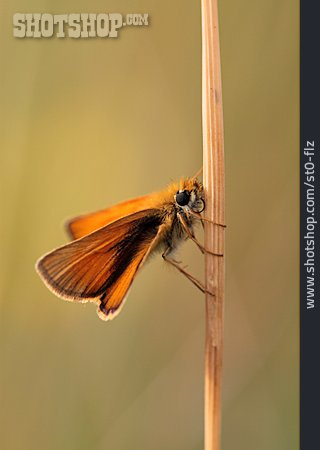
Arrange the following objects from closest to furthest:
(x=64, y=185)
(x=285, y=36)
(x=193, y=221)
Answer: (x=193, y=221)
(x=285, y=36)
(x=64, y=185)

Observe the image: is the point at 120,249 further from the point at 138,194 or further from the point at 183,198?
the point at 138,194

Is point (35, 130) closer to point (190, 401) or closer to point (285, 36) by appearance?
point (285, 36)

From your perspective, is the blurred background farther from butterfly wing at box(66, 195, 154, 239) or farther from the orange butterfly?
the orange butterfly

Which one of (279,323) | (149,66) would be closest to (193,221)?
(279,323)

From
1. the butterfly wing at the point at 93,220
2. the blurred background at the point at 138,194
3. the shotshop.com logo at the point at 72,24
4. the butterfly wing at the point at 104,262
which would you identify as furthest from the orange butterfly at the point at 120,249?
the shotshop.com logo at the point at 72,24
